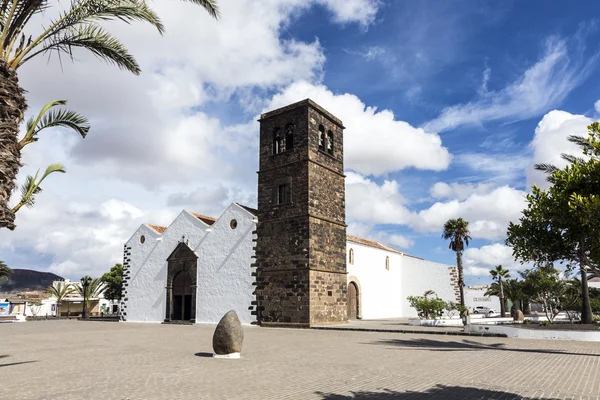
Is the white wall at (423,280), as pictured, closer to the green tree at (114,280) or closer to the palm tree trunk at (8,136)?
the green tree at (114,280)

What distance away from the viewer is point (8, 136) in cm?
688

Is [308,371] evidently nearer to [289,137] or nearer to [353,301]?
[289,137]

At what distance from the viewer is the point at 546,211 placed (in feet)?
42.1

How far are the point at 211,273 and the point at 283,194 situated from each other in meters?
6.42

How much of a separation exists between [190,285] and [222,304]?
3230mm

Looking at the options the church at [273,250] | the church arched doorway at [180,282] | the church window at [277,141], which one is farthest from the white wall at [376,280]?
the church arched doorway at [180,282]

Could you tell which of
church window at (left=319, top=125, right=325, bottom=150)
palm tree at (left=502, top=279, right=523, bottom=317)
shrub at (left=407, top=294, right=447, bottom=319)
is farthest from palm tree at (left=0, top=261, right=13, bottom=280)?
palm tree at (left=502, top=279, right=523, bottom=317)

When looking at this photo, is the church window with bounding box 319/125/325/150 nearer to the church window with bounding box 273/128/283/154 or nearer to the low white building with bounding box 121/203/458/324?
the church window with bounding box 273/128/283/154

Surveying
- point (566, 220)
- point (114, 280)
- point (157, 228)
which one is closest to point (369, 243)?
point (157, 228)

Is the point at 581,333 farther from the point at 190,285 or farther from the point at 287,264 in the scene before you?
the point at 190,285

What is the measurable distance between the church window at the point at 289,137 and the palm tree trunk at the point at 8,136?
17242mm

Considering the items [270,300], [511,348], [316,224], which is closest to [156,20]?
[511,348]

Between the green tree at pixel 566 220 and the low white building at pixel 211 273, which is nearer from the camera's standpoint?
the green tree at pixel 566 220

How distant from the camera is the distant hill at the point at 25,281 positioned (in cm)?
14762
